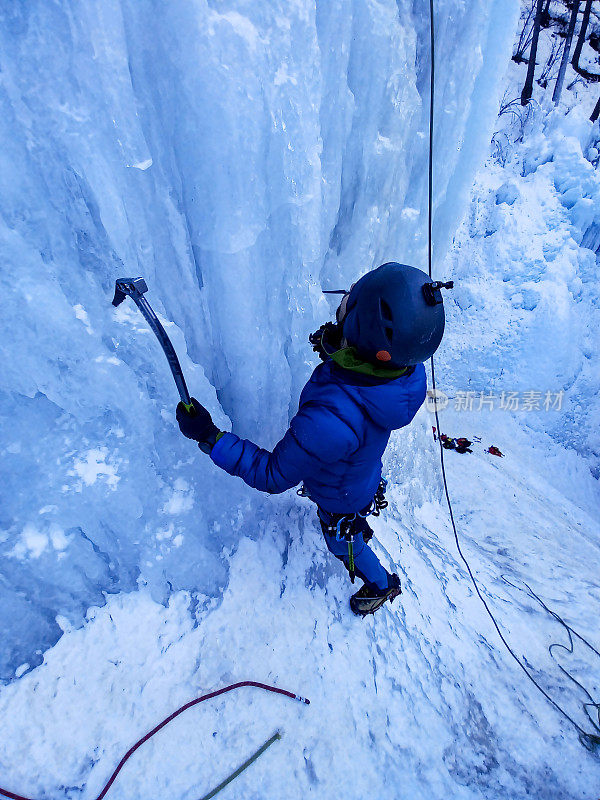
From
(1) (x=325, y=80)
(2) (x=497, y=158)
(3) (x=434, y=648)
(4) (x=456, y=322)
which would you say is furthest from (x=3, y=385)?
(2) (x=497, y=158)

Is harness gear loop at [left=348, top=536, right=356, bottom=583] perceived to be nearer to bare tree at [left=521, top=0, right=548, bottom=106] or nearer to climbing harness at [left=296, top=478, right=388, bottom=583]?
climbing harness at [left=296, top=478, right=388, bottom=583]

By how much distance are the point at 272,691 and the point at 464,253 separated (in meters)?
7.28

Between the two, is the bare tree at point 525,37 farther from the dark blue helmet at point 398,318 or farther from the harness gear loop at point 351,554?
the harness gear loop at point 351,554

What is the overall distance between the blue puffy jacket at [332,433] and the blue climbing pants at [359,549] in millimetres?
309

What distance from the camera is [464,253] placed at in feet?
24.1

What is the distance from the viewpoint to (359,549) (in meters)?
1.84

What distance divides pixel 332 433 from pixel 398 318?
364mm

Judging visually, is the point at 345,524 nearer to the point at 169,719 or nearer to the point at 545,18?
the point at 169,719

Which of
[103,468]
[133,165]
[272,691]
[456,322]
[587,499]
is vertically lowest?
[587,499]

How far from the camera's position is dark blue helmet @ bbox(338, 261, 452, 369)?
46.7 inches

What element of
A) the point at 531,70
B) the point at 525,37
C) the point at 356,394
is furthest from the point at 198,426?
the point at 525,37

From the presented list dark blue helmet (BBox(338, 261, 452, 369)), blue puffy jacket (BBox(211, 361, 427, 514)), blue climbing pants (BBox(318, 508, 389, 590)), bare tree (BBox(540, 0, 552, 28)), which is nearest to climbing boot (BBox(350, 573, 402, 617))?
blue climbing pants (BBox(318, 508, 389, 590))

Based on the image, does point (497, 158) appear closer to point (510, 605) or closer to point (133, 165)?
point (510, 605)

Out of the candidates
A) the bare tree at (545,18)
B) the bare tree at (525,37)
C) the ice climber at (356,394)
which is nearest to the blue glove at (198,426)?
the ice climber at (356,394)
